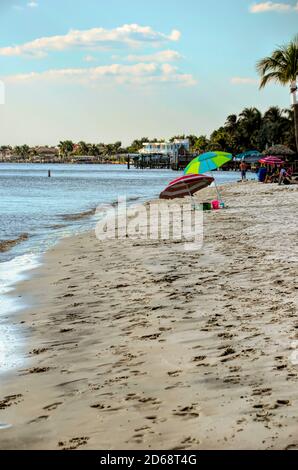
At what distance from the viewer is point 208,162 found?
20438 millimetres

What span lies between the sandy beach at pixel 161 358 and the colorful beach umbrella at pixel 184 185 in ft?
27.5

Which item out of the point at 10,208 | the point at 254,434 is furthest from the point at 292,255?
the point at 10,208

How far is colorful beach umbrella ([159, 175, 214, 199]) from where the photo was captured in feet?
62.2

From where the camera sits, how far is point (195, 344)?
5.70m

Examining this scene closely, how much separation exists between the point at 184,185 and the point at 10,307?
37.9 feet

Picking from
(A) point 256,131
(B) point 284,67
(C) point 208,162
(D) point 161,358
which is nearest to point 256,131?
(A) point 256,131

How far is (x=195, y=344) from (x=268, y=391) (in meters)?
1.38

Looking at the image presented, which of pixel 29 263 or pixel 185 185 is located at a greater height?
pixel 185 185

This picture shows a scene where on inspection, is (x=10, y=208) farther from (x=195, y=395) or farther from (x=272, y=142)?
(x=272, y=142)

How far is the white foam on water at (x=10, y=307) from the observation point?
5.91 m

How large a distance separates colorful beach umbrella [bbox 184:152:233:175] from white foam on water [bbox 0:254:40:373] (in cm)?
818

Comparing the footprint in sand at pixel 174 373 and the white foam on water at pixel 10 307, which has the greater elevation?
the footprint in sand at pixel 174 373

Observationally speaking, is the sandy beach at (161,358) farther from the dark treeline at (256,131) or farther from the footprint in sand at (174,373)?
the dark treeline at (256,131)

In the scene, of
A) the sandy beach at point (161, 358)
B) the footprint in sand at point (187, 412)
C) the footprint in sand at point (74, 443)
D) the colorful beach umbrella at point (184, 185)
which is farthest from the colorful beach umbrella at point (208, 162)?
the footprint in sand at point (74, 443)
